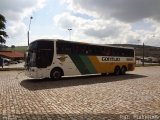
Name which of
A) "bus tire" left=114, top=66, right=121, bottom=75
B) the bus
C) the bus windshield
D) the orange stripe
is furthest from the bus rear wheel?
"bus tire" left=114, top=66, right=121, bottom=75

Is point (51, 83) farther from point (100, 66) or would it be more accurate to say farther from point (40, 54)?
point (100, 66)

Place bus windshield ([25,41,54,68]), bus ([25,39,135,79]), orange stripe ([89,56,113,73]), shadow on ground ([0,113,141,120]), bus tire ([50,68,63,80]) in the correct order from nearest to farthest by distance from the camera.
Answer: shadow on ground ([0,113,141,120])
bus windshield ([25,41,54,68])
bus ([25,39,135,79])
bus tire ([50,68,63,80])
orange stripe ([89,56,113,73])

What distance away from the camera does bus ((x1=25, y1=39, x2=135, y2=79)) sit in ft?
67.6

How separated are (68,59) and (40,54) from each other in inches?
110

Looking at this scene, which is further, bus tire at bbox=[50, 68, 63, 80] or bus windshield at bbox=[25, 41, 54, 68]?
bus tire at bbox=[50, 68, 63, 80]

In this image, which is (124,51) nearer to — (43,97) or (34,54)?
(34,54)

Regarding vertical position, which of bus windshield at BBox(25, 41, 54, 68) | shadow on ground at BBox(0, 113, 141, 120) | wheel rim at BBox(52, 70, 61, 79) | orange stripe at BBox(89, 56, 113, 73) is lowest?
shadow on ground at BBox(0, 113, 141, 120)

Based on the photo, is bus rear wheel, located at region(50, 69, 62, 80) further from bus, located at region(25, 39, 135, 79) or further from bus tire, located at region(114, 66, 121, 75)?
bus tire, located at region(114, 66, 121, 75)

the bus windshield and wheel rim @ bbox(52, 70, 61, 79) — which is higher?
the bus windshield

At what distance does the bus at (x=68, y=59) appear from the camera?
20.6 meters

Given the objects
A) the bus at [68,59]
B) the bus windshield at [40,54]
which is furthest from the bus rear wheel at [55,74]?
the bus windshield at [40,54]

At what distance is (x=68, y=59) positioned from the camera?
73.7 ft

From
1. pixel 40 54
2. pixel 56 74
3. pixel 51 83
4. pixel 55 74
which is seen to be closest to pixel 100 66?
pixel 56 74

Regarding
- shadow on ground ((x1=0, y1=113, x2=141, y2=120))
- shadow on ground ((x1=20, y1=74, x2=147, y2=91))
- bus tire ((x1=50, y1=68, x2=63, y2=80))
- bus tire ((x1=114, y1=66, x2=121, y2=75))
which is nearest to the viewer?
shadow on ground ((x1=0, y1=113, x2=141, y2=120))
